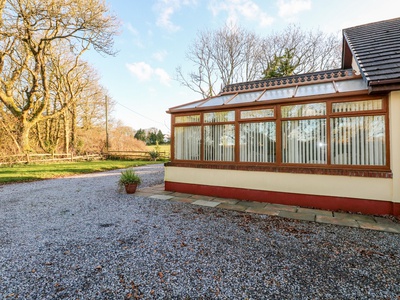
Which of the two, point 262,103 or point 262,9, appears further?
point 262,9

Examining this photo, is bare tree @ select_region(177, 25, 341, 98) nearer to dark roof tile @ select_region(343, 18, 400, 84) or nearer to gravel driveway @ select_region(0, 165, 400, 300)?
dark roof tile @ select_region(343, 18, 400, 84)

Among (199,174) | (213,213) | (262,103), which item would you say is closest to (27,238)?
(213,213)

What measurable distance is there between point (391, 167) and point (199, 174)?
170 inches

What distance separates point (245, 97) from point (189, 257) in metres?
4.81

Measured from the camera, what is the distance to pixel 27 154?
13.7m

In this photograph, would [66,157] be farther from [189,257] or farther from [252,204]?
[189,257]

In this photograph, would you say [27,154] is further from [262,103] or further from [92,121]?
[262,103]

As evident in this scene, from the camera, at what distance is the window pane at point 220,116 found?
18.8 feet

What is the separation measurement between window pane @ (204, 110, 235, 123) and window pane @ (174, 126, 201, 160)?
40cm

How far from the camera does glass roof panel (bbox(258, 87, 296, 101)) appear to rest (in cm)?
529

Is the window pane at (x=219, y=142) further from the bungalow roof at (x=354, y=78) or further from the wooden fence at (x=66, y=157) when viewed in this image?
the wooden fence at (x=66, y=157)

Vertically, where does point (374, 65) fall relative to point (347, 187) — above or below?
above

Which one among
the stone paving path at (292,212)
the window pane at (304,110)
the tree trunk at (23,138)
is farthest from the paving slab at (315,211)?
the tree trunk at (23,138)

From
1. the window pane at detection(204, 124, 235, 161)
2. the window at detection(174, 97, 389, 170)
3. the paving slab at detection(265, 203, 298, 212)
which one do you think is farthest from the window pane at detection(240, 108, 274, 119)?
the paving slab at detection(265, 203, 298, 212)
